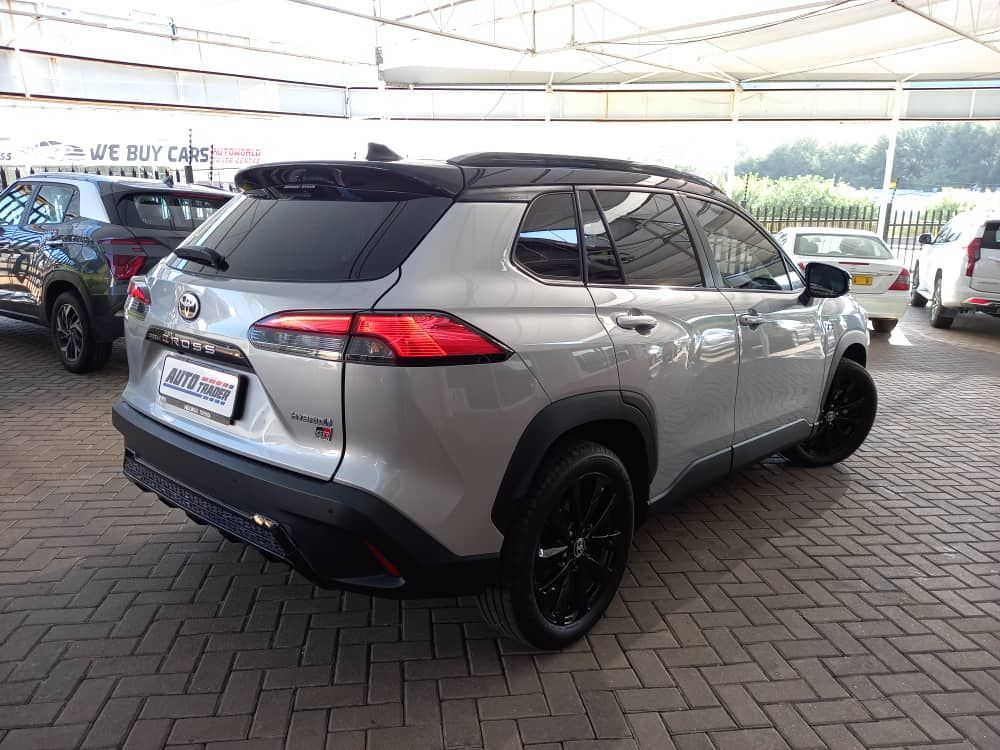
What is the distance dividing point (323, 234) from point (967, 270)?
9.83m

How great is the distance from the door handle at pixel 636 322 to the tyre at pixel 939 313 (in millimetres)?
9422

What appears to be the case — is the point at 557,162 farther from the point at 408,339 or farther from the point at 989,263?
the point at 989,263

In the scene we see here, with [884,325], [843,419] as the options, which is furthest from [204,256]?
[884,325]

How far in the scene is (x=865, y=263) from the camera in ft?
30.6

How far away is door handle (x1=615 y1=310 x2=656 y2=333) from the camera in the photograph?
270 cm

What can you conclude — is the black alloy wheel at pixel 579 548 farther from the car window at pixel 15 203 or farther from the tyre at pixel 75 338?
the car window at pixel 15 203

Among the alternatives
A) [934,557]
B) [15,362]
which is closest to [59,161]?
[15,362]

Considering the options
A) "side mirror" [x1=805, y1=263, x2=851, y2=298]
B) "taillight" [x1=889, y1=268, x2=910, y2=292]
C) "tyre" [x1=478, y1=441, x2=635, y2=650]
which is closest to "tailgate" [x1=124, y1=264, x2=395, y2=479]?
"tyre" [x1=478, y1=441, x2=635, y2=650]

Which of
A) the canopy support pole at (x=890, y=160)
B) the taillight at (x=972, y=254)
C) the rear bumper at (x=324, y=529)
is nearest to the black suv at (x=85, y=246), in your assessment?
the rear bumper at (x=324, y=529)

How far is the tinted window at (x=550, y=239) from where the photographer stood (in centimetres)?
248

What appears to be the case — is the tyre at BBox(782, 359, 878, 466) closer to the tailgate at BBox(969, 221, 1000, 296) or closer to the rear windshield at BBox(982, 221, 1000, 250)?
the tailgate at BBox(969, 221, 1000, 296)

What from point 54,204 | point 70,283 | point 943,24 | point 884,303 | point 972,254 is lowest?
point 884,303

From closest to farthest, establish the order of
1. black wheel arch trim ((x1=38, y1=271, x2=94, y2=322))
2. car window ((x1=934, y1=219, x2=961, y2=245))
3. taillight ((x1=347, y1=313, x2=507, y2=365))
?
1. taillight ((x1=347, y1=313, x2=507, y2=365))
2. black wheel arch trim ((x1=38, y1=271, x2=94, y2=322))
3. car window ((x1=934, y1=219, x2=961, y2=245))

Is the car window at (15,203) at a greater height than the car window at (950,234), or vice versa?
the car window at (15,203)
